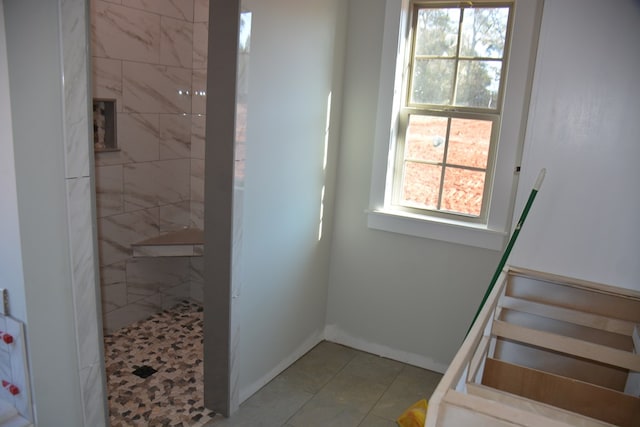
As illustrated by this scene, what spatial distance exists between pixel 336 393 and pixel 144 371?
123cm

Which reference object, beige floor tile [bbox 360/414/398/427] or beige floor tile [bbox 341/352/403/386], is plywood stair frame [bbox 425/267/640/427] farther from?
beige floor tile [bbox 341/352/403/386]

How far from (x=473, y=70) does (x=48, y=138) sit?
8.16ft

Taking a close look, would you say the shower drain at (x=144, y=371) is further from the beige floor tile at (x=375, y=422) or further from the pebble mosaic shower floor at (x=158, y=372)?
the beige floor tile at (x=375, y=422)

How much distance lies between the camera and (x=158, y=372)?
3.04 m

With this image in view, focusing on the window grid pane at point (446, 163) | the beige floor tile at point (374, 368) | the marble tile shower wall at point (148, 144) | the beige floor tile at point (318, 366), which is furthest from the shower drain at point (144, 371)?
the window grid pane at point (446, 163)

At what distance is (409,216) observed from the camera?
3.24 meters

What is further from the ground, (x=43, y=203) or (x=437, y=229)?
(x=43, y=203)

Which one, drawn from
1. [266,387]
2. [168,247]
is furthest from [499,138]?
[168,247]

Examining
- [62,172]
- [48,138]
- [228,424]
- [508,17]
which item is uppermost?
[508,17]

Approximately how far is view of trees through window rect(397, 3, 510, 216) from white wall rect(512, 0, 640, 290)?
1.72 ft

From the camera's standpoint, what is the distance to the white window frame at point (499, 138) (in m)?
2.77

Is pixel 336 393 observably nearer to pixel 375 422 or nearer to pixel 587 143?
pixel 375 422

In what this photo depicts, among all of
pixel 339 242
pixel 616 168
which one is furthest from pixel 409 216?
pixel 616 168

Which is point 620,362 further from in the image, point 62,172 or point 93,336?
point 62,172
